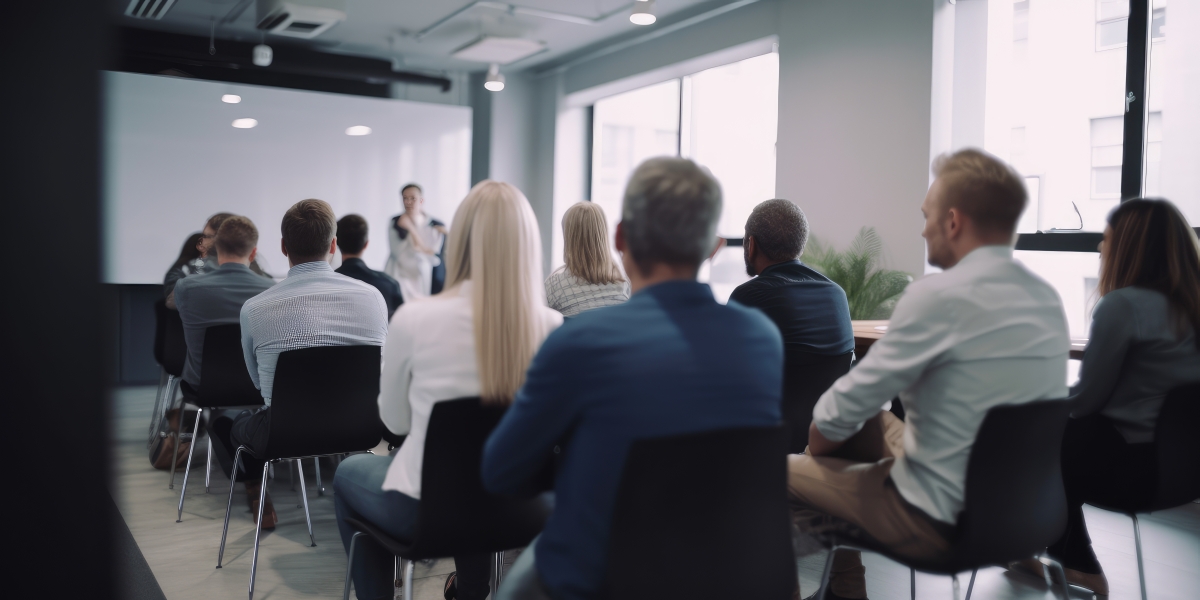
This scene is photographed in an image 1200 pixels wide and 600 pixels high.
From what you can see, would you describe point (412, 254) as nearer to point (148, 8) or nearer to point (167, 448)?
point (148, 8)

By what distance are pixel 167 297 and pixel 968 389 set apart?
3.94m

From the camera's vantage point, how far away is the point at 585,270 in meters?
2.90

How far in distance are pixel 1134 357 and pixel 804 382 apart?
90 centimetres

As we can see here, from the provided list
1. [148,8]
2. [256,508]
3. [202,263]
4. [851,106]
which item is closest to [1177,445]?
[256,508]

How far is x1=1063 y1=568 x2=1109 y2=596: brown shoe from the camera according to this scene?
264 cm

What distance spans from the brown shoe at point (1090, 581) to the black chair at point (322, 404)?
2350mm

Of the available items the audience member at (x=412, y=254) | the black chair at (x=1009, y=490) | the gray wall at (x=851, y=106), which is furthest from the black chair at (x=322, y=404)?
the audience member at (x=412, y=254)

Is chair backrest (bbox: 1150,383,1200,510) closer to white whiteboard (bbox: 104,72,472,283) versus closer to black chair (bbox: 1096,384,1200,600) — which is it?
black chair (bbox: 1096,384,1200,600)

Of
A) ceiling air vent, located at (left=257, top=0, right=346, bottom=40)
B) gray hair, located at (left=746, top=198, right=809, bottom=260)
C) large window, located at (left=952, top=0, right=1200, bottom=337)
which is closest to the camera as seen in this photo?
gray hair, located at (left=746, top=198, right=809, bottom=260)

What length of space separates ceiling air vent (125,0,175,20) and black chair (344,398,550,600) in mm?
5556

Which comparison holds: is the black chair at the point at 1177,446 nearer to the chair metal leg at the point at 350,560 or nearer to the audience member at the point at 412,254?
the chair metal leg at the point at 350,560

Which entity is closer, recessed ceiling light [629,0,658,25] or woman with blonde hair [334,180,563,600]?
woman with blonde hair [334,180,563,600]

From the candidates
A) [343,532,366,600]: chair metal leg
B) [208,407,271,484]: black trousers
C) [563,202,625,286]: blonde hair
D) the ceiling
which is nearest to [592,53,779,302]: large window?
the ceiling

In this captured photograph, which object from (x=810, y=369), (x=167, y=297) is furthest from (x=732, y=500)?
(x=167, y=297)
